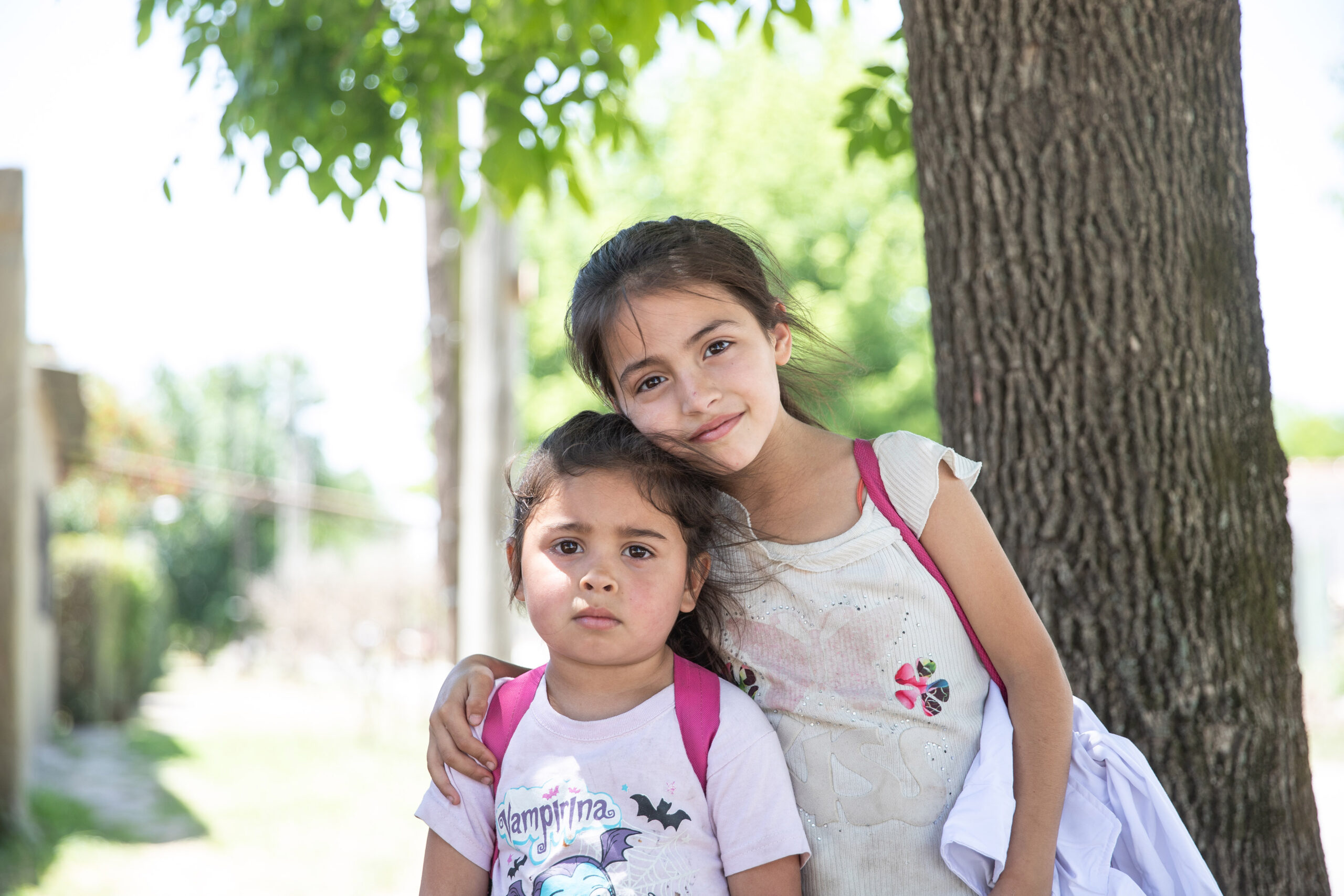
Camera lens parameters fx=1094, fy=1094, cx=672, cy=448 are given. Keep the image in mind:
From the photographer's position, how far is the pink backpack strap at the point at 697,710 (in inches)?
67.4

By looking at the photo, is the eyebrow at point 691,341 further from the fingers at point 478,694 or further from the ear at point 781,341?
the fingers at point 478,694

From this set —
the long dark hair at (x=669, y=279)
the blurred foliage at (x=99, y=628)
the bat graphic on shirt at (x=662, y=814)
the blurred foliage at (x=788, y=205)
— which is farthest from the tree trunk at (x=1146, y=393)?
the blurred foliage at (x=788, y=205)

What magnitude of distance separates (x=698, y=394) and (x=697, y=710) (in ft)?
1.66

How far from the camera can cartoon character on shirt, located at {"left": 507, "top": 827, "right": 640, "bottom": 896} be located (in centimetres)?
164

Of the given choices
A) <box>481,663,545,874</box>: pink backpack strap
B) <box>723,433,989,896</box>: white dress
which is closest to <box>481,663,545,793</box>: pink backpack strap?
<box>481,663,545,874</box>: pink backpack strap

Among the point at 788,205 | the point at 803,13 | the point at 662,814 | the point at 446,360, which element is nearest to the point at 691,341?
the point at 662,814

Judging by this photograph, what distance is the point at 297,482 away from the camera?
148 feet

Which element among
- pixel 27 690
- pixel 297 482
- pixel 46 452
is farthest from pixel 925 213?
pixel 297 482

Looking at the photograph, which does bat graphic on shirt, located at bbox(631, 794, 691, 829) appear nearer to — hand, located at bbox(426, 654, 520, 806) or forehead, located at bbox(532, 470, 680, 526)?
hand, located at bbox(426, 654, 520, 806)

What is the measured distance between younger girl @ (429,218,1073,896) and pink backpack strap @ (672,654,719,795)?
0.12 meters

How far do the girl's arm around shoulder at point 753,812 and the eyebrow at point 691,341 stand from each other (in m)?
0.58

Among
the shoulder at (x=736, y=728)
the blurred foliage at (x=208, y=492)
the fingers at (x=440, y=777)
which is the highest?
the blurred foliage at (x=208, y=492)

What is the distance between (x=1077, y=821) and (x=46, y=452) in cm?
1210

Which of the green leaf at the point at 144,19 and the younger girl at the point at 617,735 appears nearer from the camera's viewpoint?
the younger girl at the point at 617,735
